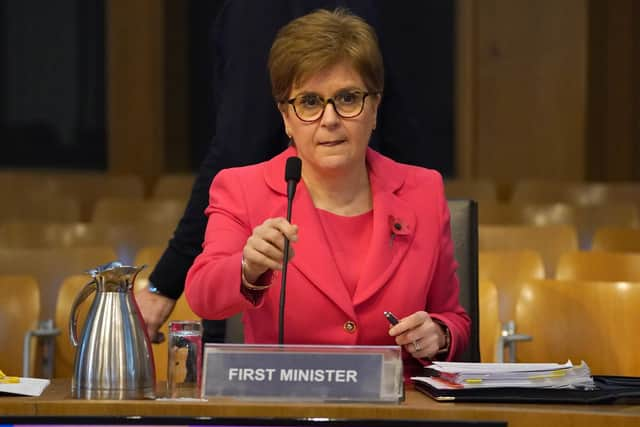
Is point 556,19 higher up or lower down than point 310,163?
higher up

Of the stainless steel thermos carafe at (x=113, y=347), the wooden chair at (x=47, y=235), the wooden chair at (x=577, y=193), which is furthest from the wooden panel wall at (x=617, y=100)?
the stainless steel thermos carafe at (x=113, y=347)

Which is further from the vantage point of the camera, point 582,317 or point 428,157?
point 428,157

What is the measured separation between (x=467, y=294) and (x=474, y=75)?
6307 millimetres

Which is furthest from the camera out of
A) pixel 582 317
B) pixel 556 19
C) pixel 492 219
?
pixel 556 19

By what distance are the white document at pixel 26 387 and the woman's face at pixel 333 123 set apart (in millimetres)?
617

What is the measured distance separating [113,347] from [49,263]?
235cm

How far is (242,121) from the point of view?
2596mm

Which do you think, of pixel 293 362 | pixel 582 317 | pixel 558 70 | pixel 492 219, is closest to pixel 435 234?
pixel 293 362

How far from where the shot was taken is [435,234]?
7.38 feet

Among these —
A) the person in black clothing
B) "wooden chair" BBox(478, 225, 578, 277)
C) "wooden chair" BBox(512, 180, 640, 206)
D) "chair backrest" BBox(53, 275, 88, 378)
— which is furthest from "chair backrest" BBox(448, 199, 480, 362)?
"wooden chair" BBox(512, 180, 640, 206)

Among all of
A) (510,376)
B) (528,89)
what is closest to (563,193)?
(528,89)

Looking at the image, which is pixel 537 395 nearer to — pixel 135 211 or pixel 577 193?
pixel 135 211

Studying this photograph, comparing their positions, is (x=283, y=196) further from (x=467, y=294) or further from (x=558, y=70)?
(x=558, y=70)

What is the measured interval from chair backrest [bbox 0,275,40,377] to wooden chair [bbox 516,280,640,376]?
1348mm
